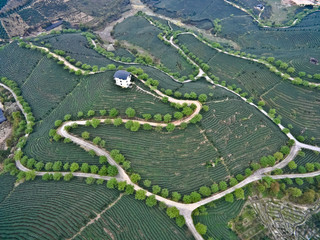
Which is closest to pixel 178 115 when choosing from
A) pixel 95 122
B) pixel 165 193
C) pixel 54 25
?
pixel 165 193

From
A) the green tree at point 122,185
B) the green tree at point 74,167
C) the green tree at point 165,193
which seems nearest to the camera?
the green tree at point 165,193

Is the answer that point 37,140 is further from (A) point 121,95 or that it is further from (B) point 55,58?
(B) point 55,58

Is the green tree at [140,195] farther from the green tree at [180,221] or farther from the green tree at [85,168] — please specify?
the green tree at [85,168]

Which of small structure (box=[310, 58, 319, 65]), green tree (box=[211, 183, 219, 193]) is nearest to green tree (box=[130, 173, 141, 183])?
green tree (box=[211, 183, 219, 193])

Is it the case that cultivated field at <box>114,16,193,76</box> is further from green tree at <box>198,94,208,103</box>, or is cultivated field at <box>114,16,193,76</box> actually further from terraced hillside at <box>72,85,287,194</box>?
terraced hillside at <box>72,85,287,194</box>

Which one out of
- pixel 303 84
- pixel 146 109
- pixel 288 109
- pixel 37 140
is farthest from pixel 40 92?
pixel 303 84

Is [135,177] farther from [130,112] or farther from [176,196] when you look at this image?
[130,112]

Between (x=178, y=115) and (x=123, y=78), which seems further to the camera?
(x=123, y=78)

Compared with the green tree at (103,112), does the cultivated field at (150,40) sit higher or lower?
higher

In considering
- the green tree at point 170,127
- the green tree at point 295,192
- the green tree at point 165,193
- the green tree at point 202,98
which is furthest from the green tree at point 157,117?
the green tree at point 295,192
